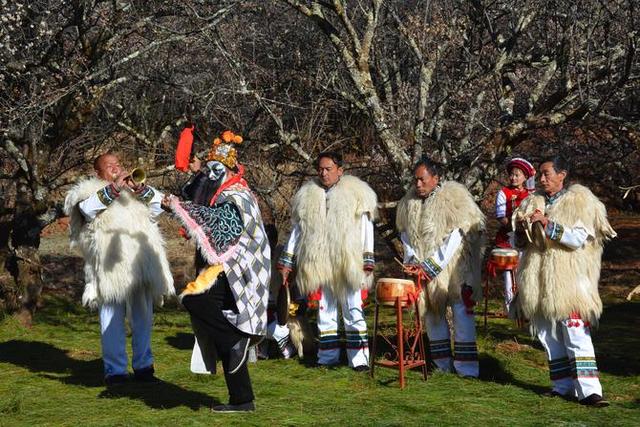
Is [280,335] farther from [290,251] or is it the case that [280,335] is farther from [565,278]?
[565,278]

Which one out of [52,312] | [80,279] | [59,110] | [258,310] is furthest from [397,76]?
[80,279]

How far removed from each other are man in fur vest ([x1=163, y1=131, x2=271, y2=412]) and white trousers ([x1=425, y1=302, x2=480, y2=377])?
2.00m

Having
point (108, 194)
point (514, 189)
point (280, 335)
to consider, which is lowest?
point (280, 335)

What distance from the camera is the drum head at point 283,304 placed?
873 centimetres

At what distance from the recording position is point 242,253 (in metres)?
6.91

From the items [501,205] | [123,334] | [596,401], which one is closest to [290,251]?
[123,334]

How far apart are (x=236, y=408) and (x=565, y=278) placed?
2544mm

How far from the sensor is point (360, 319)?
885 cm

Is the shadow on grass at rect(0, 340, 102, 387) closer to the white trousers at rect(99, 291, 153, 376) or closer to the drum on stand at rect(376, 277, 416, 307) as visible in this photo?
the white trousers at rect(99, 291, 153, 376)

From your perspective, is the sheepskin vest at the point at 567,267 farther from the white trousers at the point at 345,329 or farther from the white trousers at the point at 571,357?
the white trousers at the point at 345,329

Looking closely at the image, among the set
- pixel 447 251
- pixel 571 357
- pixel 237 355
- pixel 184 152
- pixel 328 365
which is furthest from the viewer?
pixel 328 365

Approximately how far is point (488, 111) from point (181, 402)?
16.8ft

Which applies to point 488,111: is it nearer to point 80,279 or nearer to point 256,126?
point 256,126

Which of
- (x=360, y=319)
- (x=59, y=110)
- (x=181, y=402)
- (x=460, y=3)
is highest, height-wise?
(x=460, y=3)
